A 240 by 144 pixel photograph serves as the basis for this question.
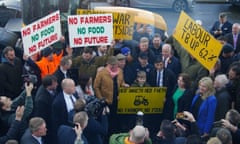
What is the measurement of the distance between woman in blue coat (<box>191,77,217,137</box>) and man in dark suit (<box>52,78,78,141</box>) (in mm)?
1931

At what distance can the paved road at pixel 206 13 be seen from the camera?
66.6 ft

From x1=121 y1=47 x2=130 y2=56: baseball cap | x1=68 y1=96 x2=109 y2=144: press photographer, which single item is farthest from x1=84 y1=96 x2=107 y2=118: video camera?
x1=121 y1=47 x2=130 y2=56: baseball cap

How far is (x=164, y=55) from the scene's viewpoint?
31.2ft

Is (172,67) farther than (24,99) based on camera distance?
Yes

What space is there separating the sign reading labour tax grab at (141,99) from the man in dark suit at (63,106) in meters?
1.21

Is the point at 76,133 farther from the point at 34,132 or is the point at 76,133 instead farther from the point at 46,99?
the point at 46,99

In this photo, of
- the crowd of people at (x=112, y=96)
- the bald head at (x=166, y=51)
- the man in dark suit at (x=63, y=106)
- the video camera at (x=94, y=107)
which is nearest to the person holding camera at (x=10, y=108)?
the crowd of people at (x=112, y=96)

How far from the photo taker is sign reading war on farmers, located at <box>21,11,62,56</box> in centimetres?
930

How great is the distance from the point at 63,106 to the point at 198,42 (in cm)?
304

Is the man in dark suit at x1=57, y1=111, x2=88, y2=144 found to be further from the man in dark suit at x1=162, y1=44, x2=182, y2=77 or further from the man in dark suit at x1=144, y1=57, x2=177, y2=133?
the man in dark suit at x1=162, y1=44, x2=182, y2=77

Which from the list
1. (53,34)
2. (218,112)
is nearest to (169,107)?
(218,112)

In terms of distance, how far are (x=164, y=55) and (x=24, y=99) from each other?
3.01 meters

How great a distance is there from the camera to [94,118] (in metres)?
7.11

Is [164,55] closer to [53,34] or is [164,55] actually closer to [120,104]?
[120,104]
